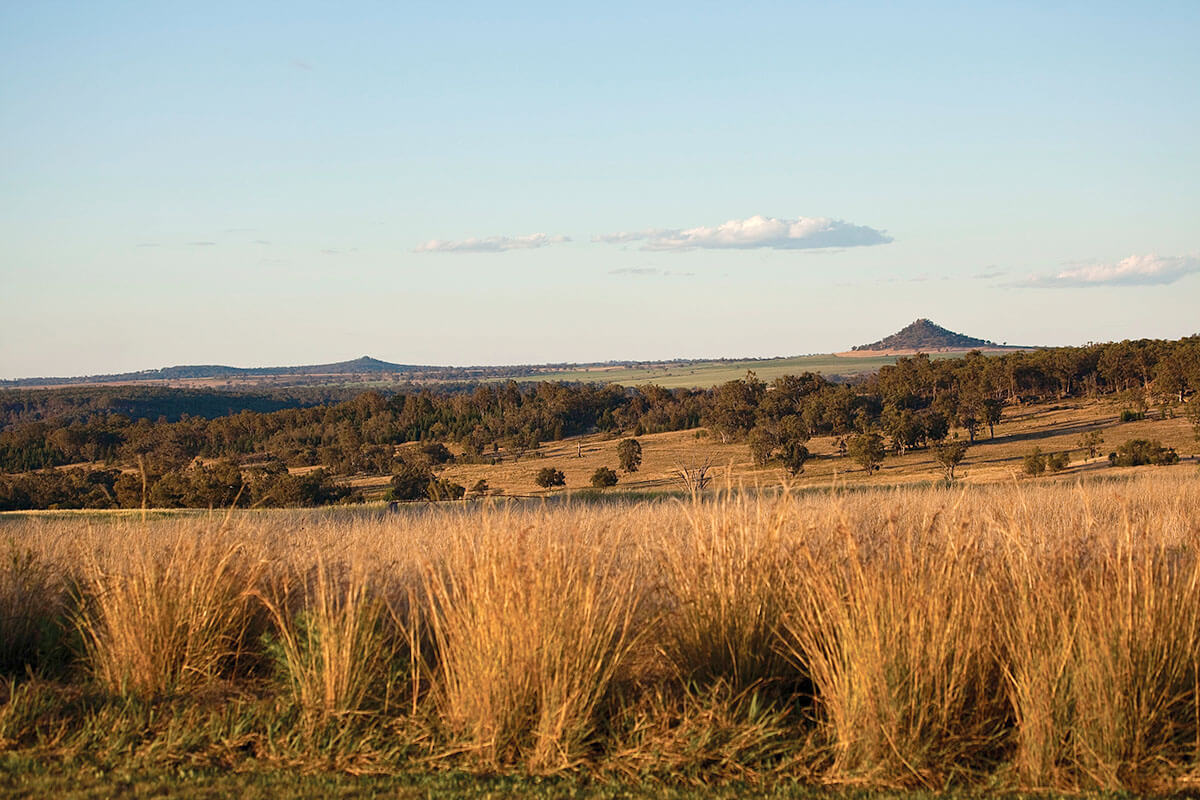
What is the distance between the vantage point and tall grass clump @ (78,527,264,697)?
20.5 feet

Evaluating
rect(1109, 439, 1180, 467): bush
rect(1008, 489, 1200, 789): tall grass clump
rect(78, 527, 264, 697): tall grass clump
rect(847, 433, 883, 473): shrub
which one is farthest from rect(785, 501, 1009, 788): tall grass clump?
rect(847, 433, 883, 473): shrub

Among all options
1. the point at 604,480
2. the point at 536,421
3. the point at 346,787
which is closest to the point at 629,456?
the point at 604,480

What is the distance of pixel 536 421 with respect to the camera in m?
89.1

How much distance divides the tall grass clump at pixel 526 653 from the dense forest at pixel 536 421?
39.7m

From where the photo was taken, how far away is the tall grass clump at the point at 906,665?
5.23 meters

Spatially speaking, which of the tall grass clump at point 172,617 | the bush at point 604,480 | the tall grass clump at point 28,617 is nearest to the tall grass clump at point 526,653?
the tall grass clump at point 172,617

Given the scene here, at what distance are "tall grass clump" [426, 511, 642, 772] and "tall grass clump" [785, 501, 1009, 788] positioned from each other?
3.87 ft

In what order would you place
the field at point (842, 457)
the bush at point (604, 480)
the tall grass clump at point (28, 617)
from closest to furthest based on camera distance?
1. the tall grass clump at point (28, 617)
2. the bush at point (604, 480)
3. the field at point (842, 457)

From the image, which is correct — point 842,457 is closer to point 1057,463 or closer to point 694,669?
point 1057,463

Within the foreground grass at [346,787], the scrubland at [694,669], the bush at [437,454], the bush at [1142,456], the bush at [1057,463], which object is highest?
the scrubland at [694,669]

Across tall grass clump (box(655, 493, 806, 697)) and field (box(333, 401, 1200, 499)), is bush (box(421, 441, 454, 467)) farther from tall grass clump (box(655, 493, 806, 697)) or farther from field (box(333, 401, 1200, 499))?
tall grass clump (box(655, 493, 806, 697))

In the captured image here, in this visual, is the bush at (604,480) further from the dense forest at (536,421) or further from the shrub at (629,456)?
the dense forest at (536,421)

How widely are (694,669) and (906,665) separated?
1257 mm

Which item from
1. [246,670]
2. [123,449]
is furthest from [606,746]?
[123,449]
